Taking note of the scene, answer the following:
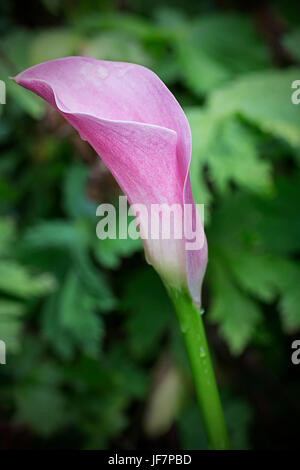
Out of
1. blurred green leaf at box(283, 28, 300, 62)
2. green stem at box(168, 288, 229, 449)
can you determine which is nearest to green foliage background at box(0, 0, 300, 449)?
blurred green leaf at box(283, 28, 300, 62)

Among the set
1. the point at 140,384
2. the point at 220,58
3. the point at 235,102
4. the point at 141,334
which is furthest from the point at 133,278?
the point at 220,58

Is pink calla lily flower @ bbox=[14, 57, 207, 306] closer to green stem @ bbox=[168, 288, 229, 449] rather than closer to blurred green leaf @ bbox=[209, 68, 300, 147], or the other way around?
green stem @ bbox=[168, 288, 229, 449]

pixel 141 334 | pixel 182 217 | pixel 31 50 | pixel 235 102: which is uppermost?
pixel 31 50

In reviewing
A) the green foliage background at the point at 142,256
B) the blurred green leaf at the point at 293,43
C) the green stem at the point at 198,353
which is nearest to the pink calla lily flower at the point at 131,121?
the green stem at the point at 198,353

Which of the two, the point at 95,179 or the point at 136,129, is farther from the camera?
the point at 95,179

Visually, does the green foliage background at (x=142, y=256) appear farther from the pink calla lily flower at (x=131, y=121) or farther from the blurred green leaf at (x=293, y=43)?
the pink calla lily flower at (x=131, y=121)
